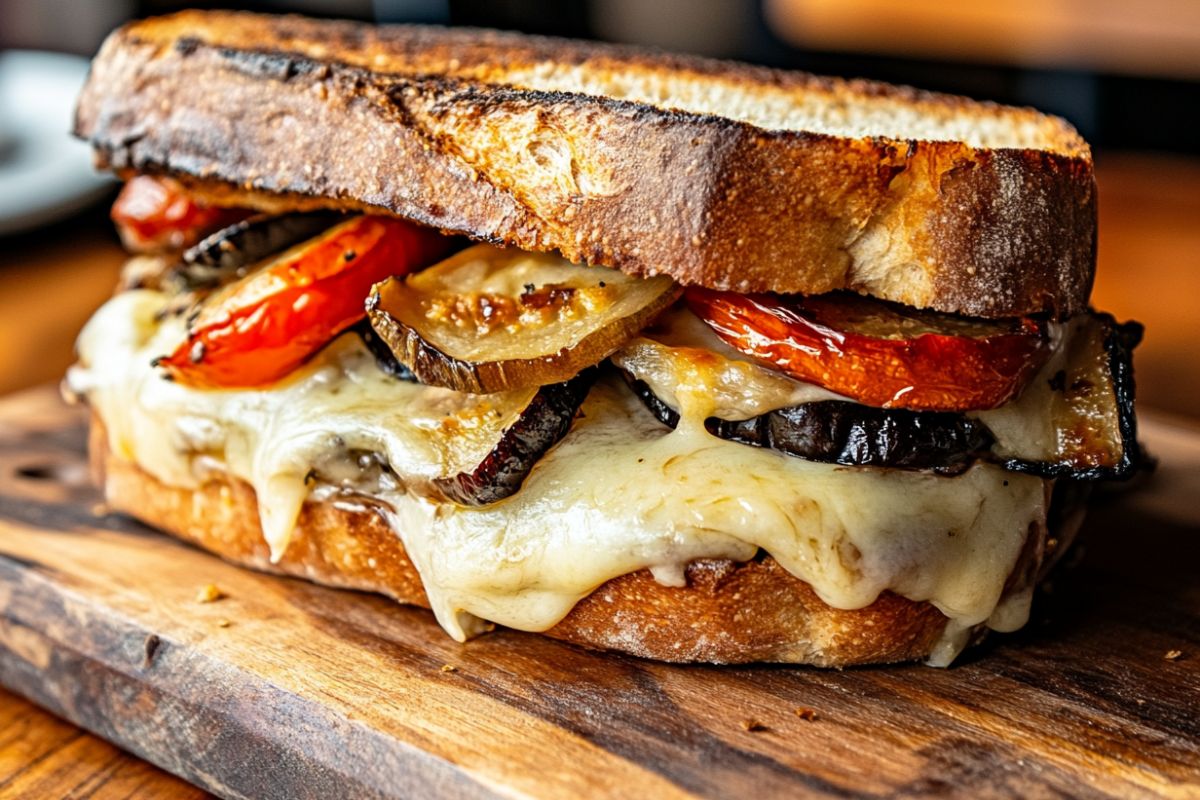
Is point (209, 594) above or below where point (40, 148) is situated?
above

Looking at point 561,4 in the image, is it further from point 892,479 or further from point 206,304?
point 892,479

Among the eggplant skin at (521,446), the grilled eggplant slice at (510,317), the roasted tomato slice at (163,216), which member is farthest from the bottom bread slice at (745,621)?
the roasted tomato slice at (163,216)

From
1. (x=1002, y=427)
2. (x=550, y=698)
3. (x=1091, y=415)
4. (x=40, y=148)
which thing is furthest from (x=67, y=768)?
(x=40, y=148)

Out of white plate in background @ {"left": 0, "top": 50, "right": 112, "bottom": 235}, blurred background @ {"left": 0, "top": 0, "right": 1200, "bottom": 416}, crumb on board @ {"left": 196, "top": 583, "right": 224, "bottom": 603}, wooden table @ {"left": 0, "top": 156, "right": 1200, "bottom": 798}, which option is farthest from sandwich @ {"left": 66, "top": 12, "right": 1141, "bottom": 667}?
white plate in background @ {"left": 0, "top": 50, "right": 112, "bottom": 235}

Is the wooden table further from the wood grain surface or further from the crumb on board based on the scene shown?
the crumb on board

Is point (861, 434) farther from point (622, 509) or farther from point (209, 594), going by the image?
point (209, 594)
